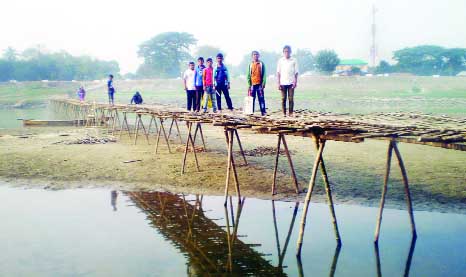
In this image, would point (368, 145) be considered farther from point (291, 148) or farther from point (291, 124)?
point (291, 124)

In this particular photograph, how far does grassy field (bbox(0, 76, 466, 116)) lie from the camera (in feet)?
107

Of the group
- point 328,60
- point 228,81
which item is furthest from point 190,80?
point 328,60

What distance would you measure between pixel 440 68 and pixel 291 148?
4365 centimetres

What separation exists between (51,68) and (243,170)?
64.2m

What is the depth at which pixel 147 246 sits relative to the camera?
7680 mm

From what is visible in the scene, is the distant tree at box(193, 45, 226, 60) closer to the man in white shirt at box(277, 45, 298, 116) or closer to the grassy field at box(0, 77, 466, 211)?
the grassy field at box(0, 77, 466, 211)

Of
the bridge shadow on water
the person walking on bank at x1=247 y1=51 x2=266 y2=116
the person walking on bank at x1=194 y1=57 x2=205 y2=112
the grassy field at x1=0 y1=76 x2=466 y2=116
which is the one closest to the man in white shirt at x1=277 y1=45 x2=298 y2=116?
the person walking on bank at x1=247 y1=51 x2=266 y2=116

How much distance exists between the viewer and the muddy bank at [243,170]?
1029cm

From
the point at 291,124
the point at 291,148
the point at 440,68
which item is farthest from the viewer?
the point at 440,68

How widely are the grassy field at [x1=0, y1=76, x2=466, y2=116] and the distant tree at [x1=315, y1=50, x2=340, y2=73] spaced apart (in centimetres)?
739

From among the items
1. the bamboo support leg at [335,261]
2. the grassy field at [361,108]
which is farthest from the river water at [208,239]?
the grassy field at [361,108]

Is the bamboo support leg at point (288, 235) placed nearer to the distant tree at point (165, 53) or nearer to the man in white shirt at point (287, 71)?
the man in white shirt at point (287, 71)

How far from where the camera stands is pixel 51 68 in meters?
69.2

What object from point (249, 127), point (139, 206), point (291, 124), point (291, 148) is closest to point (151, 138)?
point (291, 148)
